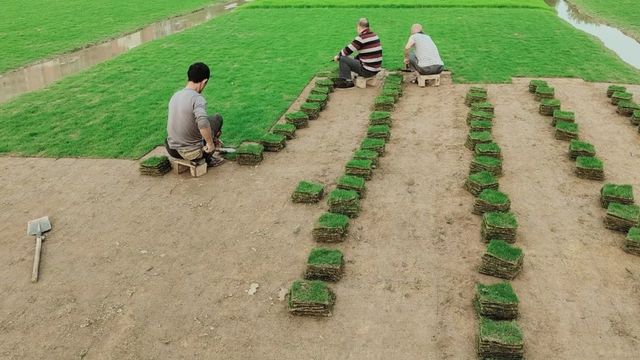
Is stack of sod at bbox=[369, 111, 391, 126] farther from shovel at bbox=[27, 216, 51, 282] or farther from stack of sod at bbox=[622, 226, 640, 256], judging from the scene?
shovel at bbox=[27, 216, 51, 282]

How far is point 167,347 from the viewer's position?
575cm

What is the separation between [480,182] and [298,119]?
15.8 feet

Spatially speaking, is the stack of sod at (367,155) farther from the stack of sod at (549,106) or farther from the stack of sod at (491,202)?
the stack of sod at (549,106)

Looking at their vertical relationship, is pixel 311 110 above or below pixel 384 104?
below

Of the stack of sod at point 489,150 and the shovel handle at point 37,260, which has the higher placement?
the stack of sod at point 489,150

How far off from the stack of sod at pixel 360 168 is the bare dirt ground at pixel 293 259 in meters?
0.26

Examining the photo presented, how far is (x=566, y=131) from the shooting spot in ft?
35.1

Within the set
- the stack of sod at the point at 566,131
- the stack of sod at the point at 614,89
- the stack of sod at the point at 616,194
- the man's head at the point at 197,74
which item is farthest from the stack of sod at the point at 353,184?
the stack of sod at the point at 614,89

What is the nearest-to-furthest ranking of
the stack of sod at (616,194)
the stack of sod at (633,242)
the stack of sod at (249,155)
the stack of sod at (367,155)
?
the stack of sod at (633,242)
the stack of sod at (616,194)
the stack of sod at (367,155)
the stack of sod at (249,155)

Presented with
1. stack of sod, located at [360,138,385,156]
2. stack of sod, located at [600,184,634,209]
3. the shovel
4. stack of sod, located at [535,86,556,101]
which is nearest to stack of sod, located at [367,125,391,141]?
stack of sod, located at [360,138,385,156]

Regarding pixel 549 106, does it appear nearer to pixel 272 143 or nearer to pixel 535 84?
pixel 535 84

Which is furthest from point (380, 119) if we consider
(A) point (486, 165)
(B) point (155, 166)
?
(B) point (155, 166)

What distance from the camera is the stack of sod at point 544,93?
42.6 ft

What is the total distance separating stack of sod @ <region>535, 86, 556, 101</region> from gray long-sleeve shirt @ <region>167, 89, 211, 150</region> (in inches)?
349
